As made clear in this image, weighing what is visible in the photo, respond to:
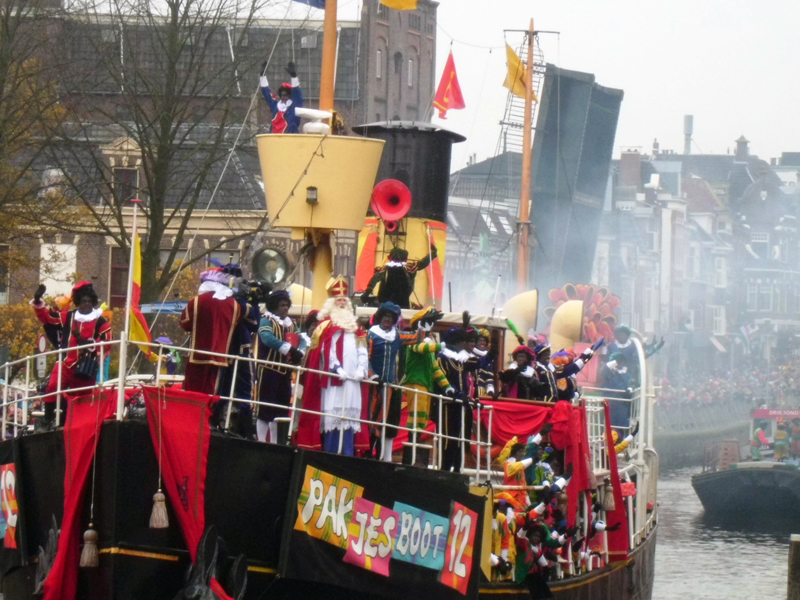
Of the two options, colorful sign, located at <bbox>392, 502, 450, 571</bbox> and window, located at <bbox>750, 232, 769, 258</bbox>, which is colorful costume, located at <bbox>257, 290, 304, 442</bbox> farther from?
window, located at <bbox>750, 232, 769, 258</bbox>

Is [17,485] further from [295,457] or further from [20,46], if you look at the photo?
[20,46]

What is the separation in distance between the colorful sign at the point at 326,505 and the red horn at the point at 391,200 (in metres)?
5.95

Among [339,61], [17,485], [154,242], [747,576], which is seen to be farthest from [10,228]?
[339,61]

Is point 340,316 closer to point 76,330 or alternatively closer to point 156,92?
point 76,330

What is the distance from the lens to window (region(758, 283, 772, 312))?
89750 millimetres

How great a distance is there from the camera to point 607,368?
66.7 feet

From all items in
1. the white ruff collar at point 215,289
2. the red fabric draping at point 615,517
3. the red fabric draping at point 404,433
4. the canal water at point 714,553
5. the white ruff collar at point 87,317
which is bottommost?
the canal water at point 714,553

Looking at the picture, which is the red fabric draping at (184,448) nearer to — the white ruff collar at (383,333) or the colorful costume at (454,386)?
the white ruff collar at (383,333)

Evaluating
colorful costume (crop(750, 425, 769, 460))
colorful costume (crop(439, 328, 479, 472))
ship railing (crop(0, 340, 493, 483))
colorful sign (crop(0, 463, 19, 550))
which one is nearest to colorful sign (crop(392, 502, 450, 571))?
ship railing (crop(0, 340, 493, 483))

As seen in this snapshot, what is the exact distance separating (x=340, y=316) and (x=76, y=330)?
2.74m

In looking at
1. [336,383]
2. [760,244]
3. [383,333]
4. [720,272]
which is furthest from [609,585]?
[720,272]

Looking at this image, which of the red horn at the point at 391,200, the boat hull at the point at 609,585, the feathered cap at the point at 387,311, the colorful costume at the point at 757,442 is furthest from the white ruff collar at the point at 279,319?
the colorful costume at the point at 757,442

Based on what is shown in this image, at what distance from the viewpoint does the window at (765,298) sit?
8975 centimetres

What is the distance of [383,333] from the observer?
531 inches
